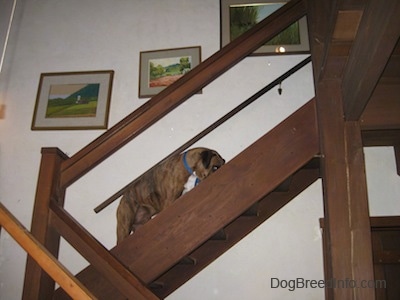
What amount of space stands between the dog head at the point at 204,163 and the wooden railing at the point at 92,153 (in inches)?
31.3

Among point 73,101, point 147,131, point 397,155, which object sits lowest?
point 397,155

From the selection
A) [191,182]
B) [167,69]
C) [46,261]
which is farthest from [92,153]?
[167,69]

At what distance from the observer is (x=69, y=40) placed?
446cm

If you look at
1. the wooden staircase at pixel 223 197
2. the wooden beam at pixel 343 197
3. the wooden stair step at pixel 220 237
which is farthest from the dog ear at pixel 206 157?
the wooden beam at pixel 343 197

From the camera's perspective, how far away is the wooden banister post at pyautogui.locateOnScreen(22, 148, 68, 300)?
2.00 metres

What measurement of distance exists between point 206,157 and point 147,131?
47.4 inches

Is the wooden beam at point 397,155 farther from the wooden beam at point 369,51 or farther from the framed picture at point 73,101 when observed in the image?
the framed picture at point 73,101

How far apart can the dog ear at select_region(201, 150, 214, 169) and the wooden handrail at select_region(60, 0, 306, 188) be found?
0.79 m

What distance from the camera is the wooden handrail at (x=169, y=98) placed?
7.03 ft

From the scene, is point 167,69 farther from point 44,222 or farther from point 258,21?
point 44,222

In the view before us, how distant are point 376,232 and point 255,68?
6.47ft

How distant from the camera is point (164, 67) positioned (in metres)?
4.13

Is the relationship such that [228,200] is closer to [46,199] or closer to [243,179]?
[243,179]

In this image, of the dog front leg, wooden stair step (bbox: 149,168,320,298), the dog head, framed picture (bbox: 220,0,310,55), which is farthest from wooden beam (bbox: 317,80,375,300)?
framed picture (bbox: 220,0,310,55)
